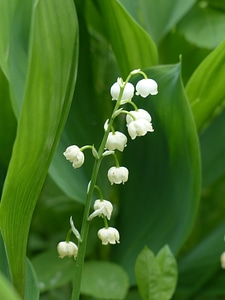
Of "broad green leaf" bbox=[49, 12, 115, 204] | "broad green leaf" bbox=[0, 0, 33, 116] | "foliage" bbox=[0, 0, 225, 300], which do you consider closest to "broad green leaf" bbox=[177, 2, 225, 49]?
"foliage" bbox=[0, 0, 225, 300]

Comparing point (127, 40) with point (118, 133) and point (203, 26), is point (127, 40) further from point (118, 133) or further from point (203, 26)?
point (118, 133)

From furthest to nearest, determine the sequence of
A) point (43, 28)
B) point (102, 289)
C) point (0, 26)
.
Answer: point (102, 289) → point (0, 26) → point (43, 28)

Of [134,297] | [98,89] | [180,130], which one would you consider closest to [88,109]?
[98,89]

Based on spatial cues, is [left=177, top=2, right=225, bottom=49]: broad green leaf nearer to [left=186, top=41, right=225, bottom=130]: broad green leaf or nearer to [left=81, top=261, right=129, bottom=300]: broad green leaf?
[left=186, top=41, right=225, bottom=130]: broad green leaf

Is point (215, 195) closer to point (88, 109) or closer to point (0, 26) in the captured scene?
point (88, 109)

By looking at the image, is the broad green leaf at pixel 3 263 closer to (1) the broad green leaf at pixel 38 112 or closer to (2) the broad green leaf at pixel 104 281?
(1) the broad green leaf at pixel 38 112
